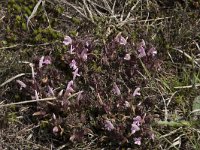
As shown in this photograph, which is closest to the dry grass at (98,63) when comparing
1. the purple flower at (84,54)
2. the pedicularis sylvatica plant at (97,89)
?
the pedicularis sylvatica plant at (97,89)

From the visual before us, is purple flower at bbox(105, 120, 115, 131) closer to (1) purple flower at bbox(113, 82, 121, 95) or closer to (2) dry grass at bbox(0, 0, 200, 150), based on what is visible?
(2) dry grass at bbox(0, 0, 200, 150)

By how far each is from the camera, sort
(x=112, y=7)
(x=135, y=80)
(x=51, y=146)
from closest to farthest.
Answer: (x=51, y=146), (x=135, y=80), (x=112, y=7)

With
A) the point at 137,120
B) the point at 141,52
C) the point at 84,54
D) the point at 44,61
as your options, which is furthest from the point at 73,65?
the point at 137,120

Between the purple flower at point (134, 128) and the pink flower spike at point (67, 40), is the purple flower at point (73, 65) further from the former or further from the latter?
the purple flower at point (134, 128)

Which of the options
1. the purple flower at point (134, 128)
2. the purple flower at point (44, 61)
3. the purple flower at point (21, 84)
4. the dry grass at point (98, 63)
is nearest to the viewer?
the purple flower at point (134, 128)

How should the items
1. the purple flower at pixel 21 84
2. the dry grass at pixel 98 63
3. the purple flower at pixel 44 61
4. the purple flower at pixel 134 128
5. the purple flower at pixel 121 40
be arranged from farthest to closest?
the purple flower at pixel 121 40 < the purple flower at pixel 44 61 < the purple flower at pixel 21 84 < the dry grass at pixel 98 63 < the purple flower at pixel 134 128

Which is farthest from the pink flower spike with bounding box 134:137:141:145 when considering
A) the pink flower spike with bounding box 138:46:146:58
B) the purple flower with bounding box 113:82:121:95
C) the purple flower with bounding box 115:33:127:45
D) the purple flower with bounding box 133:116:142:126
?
the purple flower with bounding box 115:33:127:45

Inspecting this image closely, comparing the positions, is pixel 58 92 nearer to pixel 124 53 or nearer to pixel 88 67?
pixel 88 67

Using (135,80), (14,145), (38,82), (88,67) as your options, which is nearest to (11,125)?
(14,145)

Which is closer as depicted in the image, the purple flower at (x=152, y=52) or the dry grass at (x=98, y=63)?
the dry grass at (x=98, y=63)
